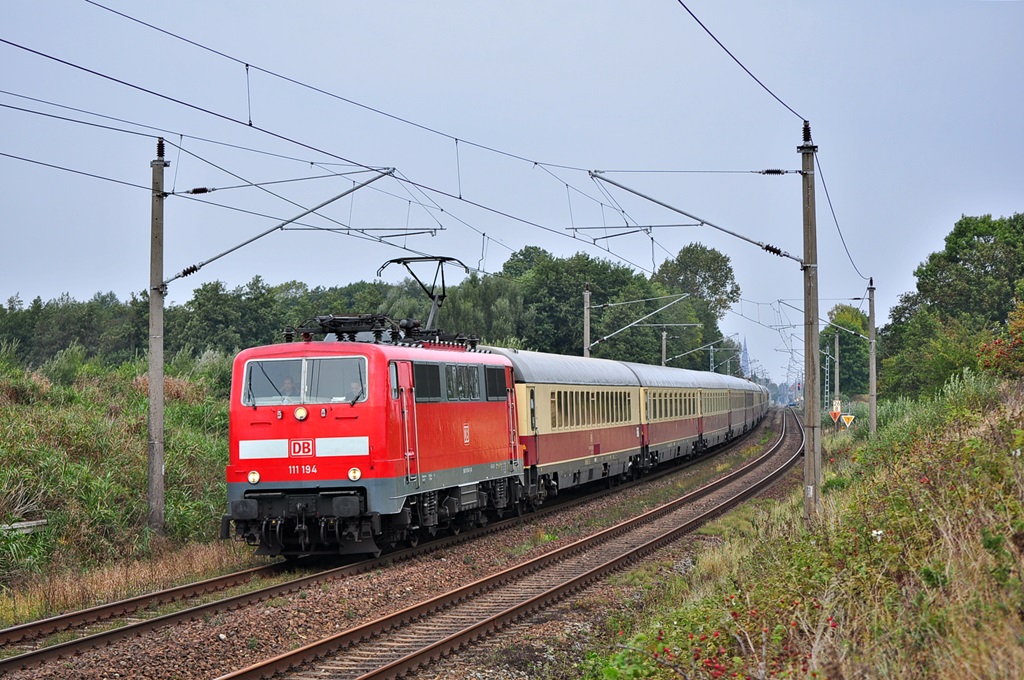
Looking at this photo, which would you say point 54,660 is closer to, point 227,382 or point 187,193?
point 187,193

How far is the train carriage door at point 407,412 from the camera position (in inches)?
631

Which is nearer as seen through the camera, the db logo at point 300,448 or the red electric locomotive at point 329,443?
the red electric locomotive at point 329,443

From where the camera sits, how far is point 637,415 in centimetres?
3225

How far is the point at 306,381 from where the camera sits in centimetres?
1584

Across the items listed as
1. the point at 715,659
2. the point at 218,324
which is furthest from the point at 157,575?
→ the point at 218,324

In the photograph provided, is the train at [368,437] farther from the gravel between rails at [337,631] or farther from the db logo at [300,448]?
the gravel between rails at [337,631]

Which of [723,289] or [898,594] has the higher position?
[723,289]

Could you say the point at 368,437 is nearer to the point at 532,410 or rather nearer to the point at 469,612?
the point at 469,612

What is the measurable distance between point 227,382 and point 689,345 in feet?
242

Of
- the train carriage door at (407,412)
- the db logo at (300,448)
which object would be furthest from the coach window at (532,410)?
the db logo at (300,448)

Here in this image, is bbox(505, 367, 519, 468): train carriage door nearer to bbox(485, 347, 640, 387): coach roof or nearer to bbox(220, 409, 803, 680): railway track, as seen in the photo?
bbox(485, 347, 640, 387): coach roof

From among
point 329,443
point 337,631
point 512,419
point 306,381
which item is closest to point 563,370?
point 512,419

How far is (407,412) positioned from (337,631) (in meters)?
4.76

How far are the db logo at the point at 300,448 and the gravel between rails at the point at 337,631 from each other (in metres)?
1.93
